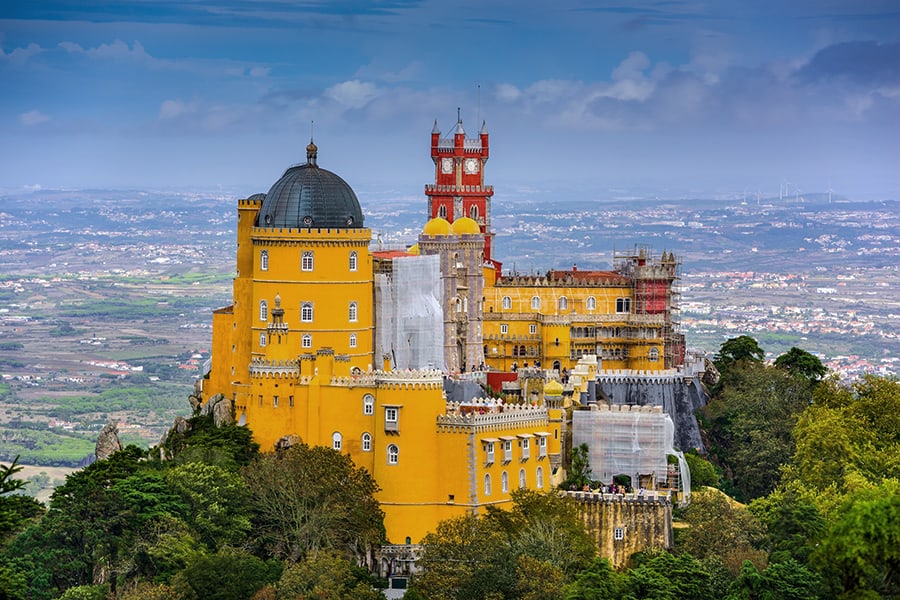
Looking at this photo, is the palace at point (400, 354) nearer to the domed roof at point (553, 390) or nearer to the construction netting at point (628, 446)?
the domed roof at point (553, 390)

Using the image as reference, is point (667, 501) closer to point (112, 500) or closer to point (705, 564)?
point (705, 564)

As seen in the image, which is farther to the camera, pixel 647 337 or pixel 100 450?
pixel 647 337

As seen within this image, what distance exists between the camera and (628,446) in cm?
10250

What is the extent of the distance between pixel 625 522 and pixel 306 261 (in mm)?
21799

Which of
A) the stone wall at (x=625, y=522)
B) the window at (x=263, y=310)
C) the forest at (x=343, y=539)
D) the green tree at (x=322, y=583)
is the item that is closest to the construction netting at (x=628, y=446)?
the forest at (x=343, y=539)

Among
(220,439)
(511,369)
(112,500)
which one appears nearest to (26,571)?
(112,500)

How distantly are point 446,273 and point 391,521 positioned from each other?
73.2ft

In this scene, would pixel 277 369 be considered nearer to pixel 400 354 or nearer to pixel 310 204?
pixel 310 204

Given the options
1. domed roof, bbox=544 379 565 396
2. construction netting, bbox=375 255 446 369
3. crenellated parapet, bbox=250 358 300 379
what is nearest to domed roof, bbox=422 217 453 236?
construction netting, bbox=375 255 446 369

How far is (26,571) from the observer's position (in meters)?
88.4

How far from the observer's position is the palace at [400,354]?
95.8 meters

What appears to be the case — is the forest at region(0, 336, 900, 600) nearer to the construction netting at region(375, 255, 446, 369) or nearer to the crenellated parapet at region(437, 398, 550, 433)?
the crenellated parapet at region(437, 398, 550, 433)

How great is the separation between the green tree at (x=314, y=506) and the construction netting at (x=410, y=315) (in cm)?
1368

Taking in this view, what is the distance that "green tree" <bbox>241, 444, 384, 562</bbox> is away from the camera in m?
93.0
